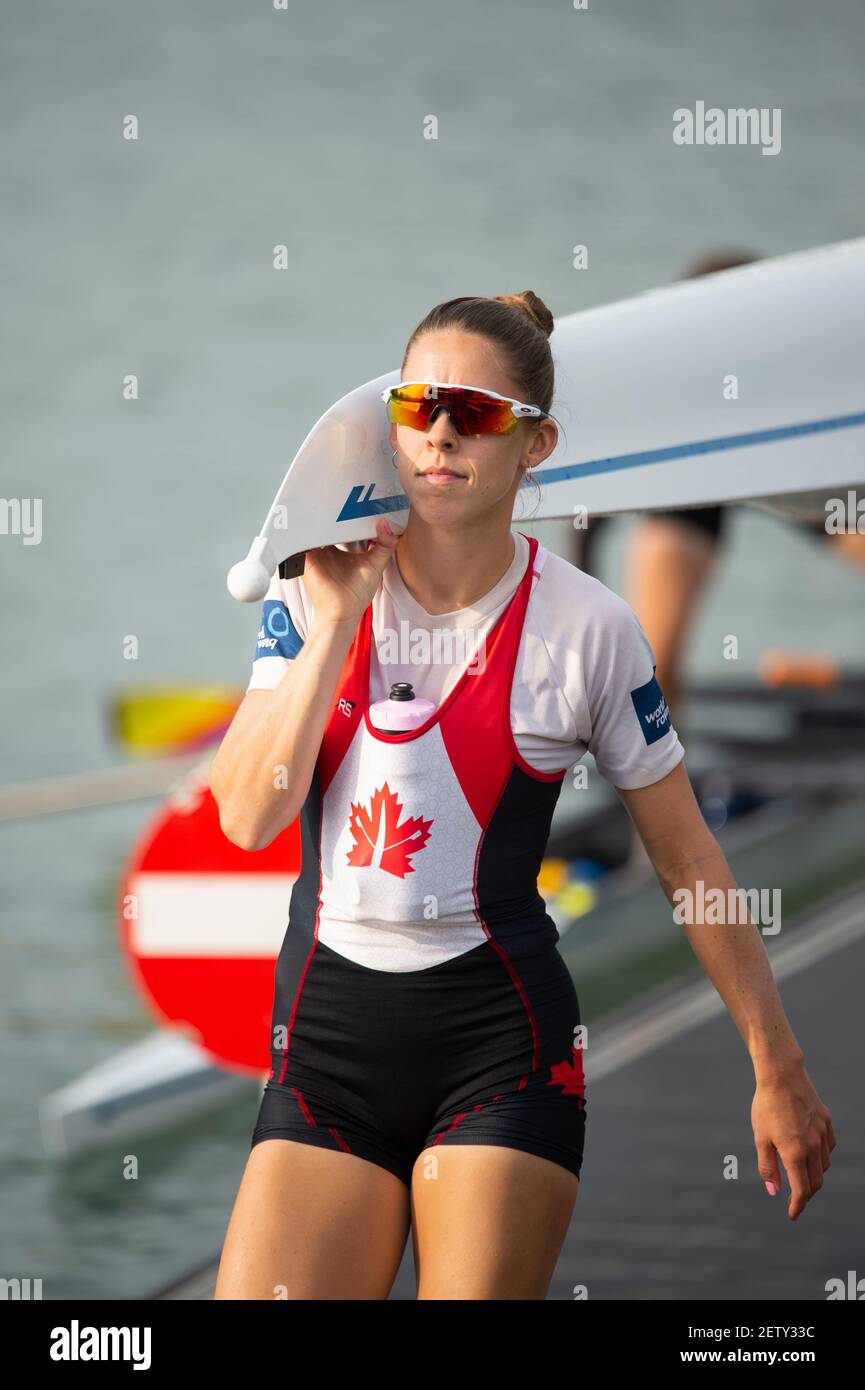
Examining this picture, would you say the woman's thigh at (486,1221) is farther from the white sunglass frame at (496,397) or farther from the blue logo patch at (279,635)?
the white sunglass frame at (496,397)

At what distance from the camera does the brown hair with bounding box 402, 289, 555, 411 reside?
2316 mm

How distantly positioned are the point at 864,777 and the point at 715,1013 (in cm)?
355

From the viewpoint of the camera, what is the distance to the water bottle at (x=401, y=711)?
230 cm

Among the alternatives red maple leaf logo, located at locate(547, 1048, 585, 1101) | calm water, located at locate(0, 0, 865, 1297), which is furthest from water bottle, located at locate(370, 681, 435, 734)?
calm water, located at locate(0, 0, 865, 1297)

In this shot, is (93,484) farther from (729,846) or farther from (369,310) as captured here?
(729,846)

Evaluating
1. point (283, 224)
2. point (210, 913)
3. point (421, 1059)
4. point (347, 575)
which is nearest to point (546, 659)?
point (347, 575)

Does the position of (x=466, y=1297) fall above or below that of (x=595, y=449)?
below

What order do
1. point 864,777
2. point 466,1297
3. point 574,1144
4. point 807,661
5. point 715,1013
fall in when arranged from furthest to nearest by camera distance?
point 807,661 < point 864,777 < point 715,1013 < point 574,1144 < point 466,1297

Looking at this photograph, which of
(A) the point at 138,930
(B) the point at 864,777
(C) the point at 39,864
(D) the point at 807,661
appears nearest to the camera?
(A) the point at 138,930

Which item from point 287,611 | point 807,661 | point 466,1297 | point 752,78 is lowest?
point 466,1297

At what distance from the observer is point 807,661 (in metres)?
10.8

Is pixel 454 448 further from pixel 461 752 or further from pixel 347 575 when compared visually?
pixel 461 752

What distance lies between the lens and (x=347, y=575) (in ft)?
7.55

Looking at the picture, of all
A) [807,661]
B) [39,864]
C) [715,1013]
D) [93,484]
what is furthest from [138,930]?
[93,484]
